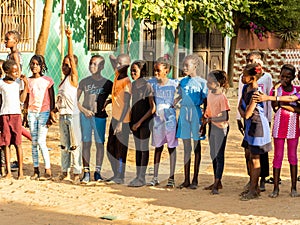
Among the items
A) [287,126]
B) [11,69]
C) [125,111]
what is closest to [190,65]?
[125,111]

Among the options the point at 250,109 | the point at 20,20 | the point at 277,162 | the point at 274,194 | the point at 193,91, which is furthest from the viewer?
the point at 20,20

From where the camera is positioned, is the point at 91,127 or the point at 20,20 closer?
the point at 91,127

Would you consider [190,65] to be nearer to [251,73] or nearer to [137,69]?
[137,69]

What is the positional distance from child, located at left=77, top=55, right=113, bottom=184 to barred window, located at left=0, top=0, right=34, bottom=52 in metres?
5.84

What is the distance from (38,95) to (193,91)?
175 centimetres

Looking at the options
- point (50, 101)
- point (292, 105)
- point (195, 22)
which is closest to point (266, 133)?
point (292, 105)

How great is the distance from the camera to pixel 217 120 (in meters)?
8.47

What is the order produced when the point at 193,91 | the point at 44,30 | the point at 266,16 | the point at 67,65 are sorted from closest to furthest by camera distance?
A: the point at 193,91 → the point at 67,65 → the point at 44,30 → the point at 266,16

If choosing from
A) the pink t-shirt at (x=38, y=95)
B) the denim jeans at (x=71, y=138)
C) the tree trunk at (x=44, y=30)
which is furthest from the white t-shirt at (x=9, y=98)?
the tree trunk at (x=44, y=30)

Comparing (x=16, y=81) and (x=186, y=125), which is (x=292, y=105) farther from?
(x=16, y=81)

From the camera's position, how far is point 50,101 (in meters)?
8.97

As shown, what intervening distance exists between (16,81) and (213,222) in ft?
11.0

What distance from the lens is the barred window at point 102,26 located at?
16391mm

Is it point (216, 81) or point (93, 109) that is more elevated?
point (216, 81)
